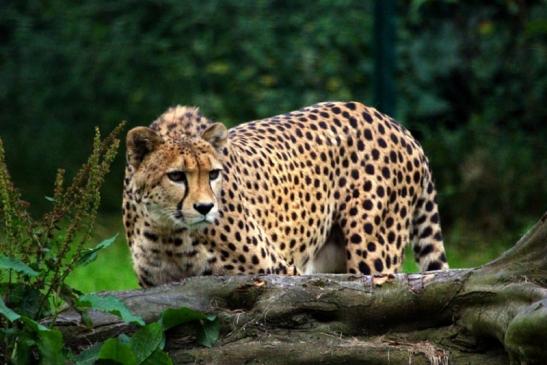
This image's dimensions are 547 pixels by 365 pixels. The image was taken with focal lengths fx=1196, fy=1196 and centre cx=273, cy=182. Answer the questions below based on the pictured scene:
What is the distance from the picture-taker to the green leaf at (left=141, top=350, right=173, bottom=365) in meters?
3.79

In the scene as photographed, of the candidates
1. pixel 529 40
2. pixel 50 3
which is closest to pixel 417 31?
pixel 529 40

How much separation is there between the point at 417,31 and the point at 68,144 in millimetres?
2714

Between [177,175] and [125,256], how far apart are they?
375cm

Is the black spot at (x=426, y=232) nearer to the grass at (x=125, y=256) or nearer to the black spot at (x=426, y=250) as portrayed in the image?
the black spot at (x=426, y=250)

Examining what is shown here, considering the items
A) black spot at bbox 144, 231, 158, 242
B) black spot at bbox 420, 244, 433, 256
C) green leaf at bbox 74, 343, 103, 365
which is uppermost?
black spot at bbox 144, 231, 158, 242

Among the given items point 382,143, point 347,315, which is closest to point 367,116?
point 382,143

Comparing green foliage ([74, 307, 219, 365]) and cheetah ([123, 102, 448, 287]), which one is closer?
green foliage ([74, 307, 219, 365])

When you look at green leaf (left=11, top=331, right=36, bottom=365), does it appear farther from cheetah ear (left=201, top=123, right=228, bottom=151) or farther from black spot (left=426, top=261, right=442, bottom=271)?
black spot (left=426, top=261, right=442, bottom=271)

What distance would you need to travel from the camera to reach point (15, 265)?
12.3 ft

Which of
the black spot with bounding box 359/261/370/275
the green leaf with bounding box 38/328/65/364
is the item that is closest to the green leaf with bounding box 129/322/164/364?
the green leaf with bounding box 38/328/65/364

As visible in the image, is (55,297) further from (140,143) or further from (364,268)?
(364,268)

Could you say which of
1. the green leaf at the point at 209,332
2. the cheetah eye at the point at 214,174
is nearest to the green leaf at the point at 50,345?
the green leaf at the point at 209,332

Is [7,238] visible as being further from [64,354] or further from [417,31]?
[417,31]

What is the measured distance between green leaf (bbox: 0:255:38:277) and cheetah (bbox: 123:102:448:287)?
0.69 m
